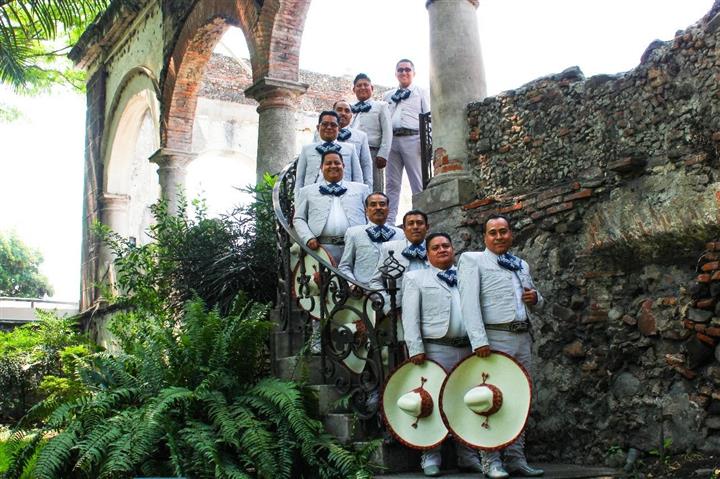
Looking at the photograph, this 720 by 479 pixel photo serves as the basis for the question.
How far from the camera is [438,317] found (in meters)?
5.44

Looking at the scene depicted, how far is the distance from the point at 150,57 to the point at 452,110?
1076 centimetres

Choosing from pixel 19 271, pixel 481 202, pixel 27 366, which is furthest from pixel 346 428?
pixel 19 271

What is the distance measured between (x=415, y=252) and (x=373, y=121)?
283 centimetres

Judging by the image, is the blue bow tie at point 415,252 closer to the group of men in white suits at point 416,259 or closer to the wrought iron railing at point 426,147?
the group of men in white suits at point 416,259

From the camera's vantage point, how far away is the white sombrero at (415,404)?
5.21m

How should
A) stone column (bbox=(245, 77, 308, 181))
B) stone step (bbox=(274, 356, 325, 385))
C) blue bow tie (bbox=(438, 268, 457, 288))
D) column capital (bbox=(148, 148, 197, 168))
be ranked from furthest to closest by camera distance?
column capital (bbox=(148, 148, 197, 168))
stone column (bbox=(245, 77, 308, 181))
stone step (bbox=(274, 356, 325, 385))
blue bow tie (bbox=(438, 268, 457, 288))

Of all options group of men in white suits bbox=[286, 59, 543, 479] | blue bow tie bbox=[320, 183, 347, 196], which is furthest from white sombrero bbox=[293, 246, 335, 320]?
blue bow tie bbox=[320, 183, 347, 196]

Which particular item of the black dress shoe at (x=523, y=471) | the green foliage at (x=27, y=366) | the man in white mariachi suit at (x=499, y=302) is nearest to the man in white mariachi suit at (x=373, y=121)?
the man in white mariachi suit at (x=499, y=302)

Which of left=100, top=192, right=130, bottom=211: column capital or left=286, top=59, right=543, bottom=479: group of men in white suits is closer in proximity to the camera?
left=286, top=59, right=543, bottom=479: group of men in white suits

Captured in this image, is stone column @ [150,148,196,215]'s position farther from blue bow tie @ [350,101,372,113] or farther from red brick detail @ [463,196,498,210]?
red brick detail @ [463,196,498,210]

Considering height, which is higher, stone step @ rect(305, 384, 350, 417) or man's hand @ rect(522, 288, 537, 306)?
man's hand @ rect(522, 288, 537, 306)

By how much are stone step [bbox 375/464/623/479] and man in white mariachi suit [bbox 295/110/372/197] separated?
2912 mm

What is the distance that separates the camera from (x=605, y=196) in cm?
607

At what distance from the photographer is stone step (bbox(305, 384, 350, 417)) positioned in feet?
20.0
